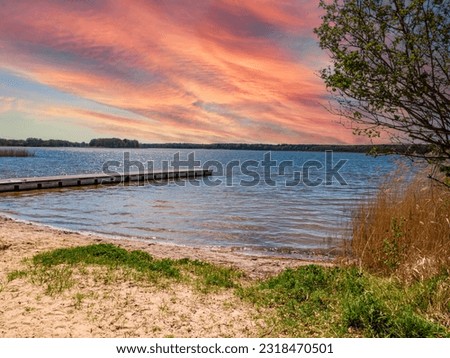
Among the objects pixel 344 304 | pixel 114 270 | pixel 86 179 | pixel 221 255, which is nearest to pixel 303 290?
pixel 344 304

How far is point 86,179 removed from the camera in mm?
33188

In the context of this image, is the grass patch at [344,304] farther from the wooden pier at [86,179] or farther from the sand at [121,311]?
the wooden pier at [86,179]

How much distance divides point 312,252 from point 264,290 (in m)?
5.80

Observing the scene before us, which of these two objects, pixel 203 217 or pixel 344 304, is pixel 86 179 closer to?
pixel 203 217

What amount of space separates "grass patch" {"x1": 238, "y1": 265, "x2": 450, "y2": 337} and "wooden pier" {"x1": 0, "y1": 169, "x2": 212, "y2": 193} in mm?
24673

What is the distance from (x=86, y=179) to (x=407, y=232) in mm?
29608

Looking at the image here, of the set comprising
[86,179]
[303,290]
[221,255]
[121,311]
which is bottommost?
[221,255]

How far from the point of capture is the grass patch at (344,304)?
475 cm

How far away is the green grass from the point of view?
191 inches

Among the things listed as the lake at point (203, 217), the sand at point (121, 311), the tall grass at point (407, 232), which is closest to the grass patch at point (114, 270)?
the sand at point (121, 311)

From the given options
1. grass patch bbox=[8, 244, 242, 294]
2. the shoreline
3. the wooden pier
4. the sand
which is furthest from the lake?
the sand

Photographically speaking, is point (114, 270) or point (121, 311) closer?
point (121, 311)

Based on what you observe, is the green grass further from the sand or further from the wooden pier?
the wooden pier

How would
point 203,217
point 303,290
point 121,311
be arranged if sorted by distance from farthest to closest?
point 203,217
point 303,290
point 121,311
